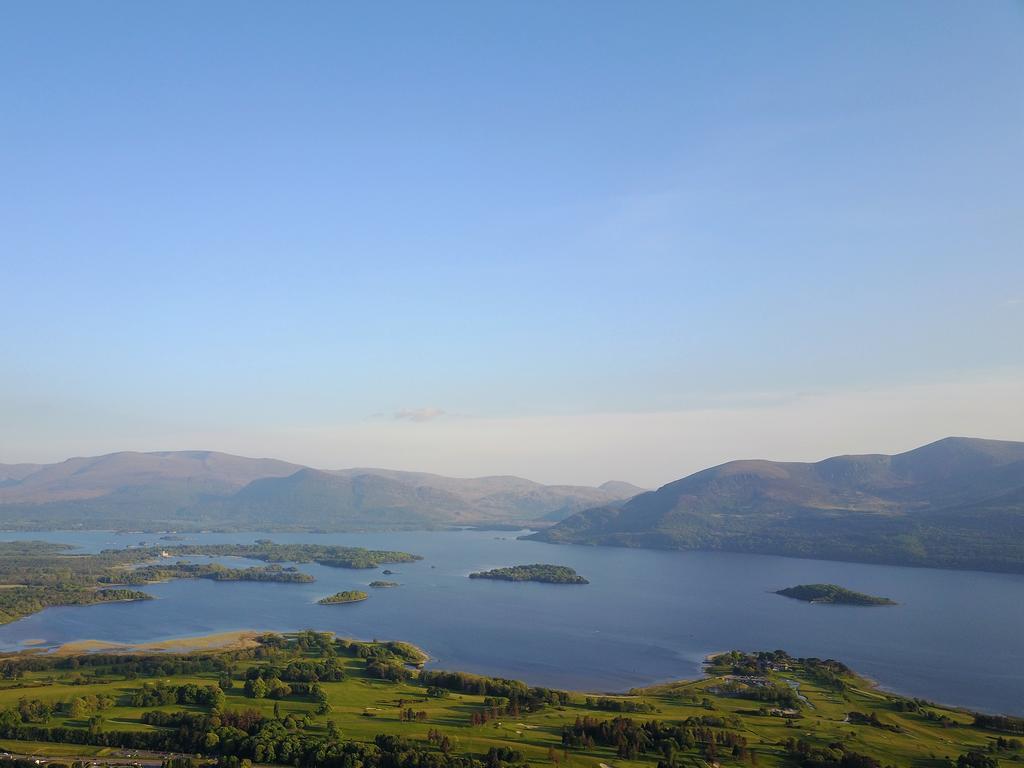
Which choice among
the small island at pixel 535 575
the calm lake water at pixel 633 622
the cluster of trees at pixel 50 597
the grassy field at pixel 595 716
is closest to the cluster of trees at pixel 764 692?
the grassy field at pixel 595 716

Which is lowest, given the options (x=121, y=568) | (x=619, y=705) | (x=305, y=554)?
(x=121, y=568)

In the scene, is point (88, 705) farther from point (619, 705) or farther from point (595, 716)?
point (619, 705)

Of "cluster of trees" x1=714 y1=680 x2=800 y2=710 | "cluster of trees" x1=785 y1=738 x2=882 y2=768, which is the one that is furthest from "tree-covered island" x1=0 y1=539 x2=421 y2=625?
"cluster of trees" x1=785 y1=738 x2=882 y2=768

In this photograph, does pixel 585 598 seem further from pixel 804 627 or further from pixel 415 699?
pixel 415 699

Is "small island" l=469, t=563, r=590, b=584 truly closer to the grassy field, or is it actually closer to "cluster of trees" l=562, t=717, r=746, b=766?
the grassy field

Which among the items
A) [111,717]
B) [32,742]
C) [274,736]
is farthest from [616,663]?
[32,742]

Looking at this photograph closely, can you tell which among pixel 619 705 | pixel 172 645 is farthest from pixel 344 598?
pixel 619 705

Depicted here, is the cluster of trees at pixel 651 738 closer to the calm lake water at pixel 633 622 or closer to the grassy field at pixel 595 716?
the grassy field at pixel 595 716
